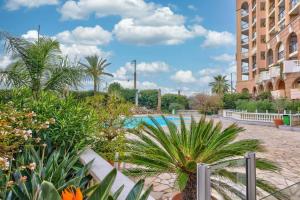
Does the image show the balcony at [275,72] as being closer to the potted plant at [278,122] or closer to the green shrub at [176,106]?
the potted plant at [278,122]

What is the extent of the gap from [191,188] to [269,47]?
124ft

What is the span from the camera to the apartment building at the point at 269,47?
28438 mm

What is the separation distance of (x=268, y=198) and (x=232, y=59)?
5399 cm

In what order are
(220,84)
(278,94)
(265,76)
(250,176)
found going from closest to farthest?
(250,176) → (278,94) → (265,76) → (220,84)

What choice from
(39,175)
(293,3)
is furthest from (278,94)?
(39,175)

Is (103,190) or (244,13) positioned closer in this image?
(103,190)

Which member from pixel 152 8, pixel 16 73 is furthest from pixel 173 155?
pixel 152 8

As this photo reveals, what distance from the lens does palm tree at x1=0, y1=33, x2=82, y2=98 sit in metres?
6.15

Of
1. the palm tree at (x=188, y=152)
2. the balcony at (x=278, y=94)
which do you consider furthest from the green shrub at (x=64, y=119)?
the balcony at (x=278, y=94)

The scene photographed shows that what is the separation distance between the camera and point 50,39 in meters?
7.26

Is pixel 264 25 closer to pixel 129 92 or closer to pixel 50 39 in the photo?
pixel 129 92

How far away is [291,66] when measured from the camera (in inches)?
1084

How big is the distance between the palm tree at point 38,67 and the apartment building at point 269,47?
78.1 ft

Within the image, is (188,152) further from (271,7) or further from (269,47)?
(271,7)
